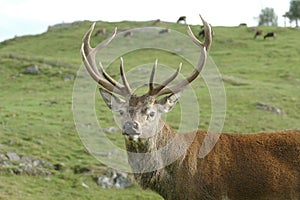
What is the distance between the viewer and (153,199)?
18141mm

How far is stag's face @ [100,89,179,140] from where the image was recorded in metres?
8.77

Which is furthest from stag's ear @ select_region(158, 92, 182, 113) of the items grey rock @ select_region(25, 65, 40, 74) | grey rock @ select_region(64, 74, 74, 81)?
grey rock @ select_region(25, 65, 40, 74)

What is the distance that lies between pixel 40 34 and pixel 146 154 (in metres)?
72.1

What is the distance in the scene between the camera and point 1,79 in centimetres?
4381

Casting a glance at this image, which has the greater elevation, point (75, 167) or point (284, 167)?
point (284, 167)

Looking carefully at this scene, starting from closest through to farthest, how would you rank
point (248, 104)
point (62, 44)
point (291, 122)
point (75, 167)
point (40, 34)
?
point (75, 167)
point (291, 122)
point (248, 104)
point (62, 44)
point (40, 34)

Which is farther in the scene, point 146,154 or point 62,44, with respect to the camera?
point 62,44

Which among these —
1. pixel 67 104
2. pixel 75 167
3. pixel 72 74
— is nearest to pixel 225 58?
pixel 72 74

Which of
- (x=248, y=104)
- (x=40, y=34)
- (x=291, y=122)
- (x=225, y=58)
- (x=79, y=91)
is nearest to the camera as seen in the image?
(x=291, y=122)

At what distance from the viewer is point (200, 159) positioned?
9352mm

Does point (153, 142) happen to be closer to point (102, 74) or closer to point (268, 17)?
point (102, 74)

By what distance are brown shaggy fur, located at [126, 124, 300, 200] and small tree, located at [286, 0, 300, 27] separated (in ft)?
288

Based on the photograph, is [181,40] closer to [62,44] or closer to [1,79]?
[62,44]

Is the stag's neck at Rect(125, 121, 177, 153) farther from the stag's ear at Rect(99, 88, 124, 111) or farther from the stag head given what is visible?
the stag's ear at Rect(99, 88, 124, 111)
